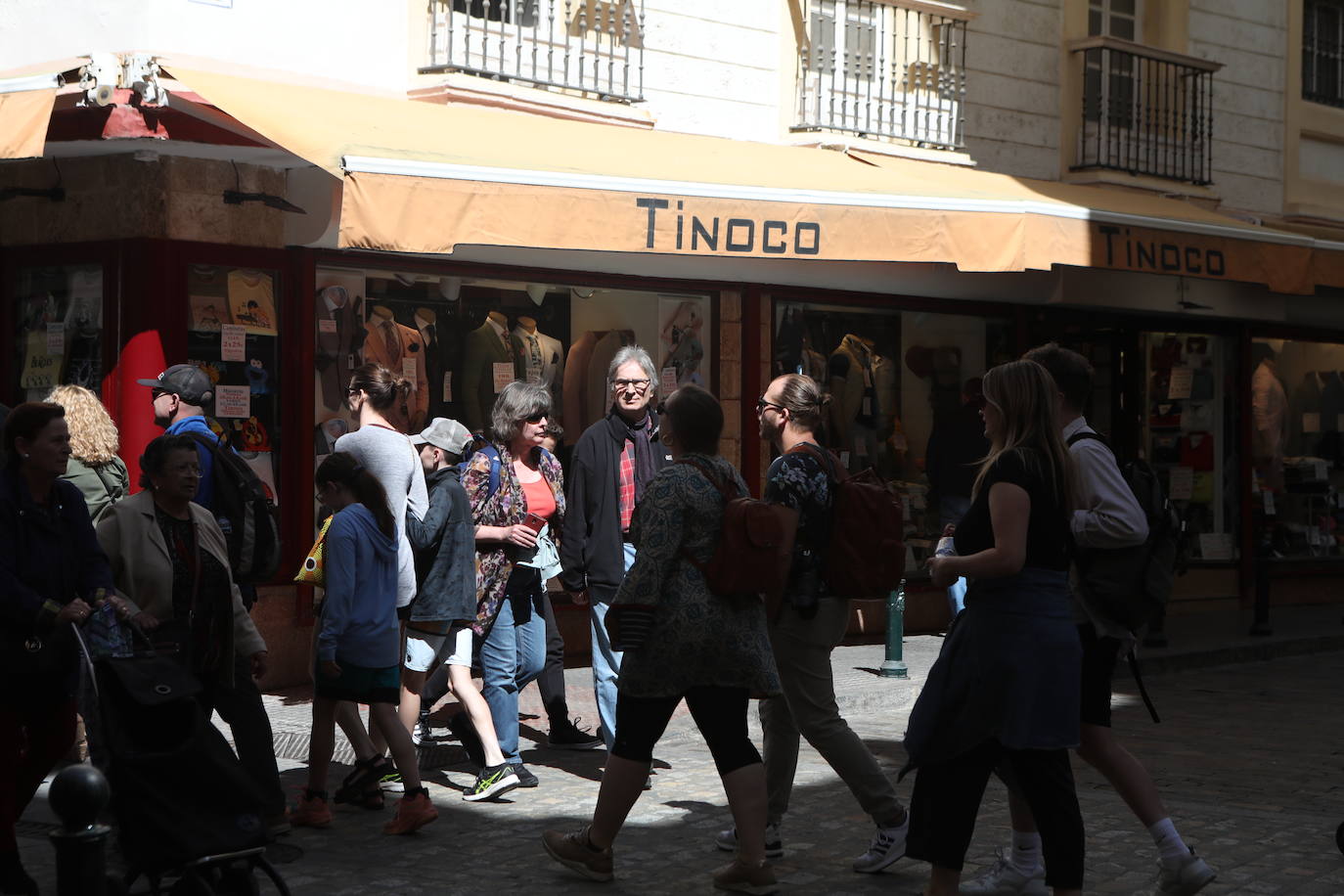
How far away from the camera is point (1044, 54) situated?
1564cm

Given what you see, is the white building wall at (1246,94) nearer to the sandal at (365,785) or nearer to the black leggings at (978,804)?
the sandal at (365,785)

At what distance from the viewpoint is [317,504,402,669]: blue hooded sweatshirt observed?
663 cm

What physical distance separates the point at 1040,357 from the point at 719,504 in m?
1.22

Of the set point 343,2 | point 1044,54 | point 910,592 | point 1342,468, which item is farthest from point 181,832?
point 1342,468

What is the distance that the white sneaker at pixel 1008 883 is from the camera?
236 inches

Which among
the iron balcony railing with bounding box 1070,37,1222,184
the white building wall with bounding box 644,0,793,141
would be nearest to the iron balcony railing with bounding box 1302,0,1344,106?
the iron balcony railing with bounding box 1070,37,1222,184

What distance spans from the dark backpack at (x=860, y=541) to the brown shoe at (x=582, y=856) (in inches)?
48.5

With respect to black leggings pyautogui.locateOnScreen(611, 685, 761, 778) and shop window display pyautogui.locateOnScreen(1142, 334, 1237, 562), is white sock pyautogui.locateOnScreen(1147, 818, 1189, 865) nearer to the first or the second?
black leggings pyautogui.locateOnScreen(611, 685, 761, 778)

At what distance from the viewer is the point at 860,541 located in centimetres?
629

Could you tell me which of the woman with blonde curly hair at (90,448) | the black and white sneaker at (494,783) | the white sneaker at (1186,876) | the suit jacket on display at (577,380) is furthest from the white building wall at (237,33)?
the white sneaker at (1186,876)

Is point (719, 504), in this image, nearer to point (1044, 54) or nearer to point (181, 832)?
point (181, 832)

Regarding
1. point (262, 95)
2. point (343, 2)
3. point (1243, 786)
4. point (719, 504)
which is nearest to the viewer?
point (719, 504)

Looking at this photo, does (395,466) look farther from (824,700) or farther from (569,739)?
(824,700)

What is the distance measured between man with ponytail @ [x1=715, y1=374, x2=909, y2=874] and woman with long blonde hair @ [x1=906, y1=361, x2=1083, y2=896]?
0.93 m
